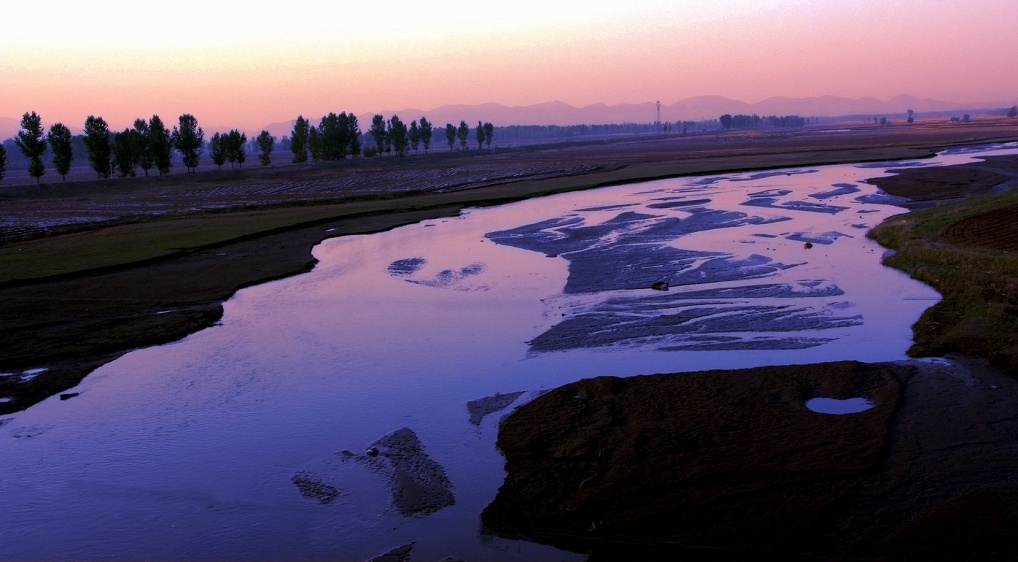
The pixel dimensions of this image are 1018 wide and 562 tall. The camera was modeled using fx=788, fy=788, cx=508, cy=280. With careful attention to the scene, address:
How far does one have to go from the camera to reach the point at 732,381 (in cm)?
1238

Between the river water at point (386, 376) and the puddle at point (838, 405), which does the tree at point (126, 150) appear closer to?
the river water at point (386, 376)

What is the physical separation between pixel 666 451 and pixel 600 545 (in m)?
2.24

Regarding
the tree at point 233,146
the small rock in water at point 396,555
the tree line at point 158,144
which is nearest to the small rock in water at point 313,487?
the small rock in water at point 396,555

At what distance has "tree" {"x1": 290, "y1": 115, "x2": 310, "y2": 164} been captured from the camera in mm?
113500

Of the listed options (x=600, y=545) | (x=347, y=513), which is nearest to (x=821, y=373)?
(x=600, y=545)

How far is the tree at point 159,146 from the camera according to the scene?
84312 millimetres

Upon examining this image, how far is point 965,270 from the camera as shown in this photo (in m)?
19.1

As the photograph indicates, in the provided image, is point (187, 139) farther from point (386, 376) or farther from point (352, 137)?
point (386, 376)

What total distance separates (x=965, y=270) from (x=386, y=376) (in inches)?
560

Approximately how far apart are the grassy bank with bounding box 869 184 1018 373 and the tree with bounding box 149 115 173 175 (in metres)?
75.9

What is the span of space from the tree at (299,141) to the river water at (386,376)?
8838 centimetres

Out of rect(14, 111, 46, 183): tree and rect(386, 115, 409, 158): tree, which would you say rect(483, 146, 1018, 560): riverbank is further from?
rect(386, 115, 409, 158): tree

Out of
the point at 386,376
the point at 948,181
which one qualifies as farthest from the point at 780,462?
the point at 948,181

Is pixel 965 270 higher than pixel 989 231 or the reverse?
the reverse
